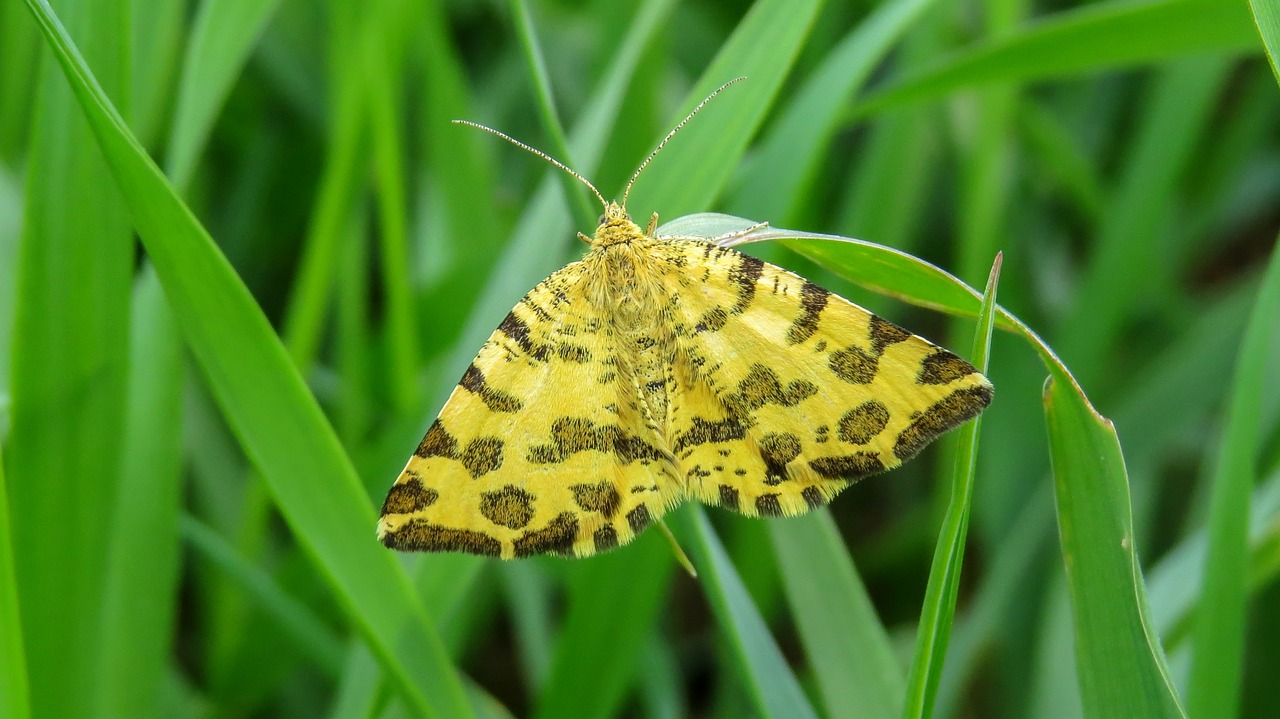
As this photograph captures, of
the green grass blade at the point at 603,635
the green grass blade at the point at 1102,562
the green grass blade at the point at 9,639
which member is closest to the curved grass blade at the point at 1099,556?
the green grass blade at the point at 1102,562

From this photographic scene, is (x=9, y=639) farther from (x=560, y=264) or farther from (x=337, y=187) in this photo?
(x=337, y=187)

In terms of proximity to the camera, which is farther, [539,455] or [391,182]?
[391,182]

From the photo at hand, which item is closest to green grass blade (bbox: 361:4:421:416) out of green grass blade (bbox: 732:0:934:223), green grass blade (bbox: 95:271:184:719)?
green grass blade (bbox: 95:271:184:719)

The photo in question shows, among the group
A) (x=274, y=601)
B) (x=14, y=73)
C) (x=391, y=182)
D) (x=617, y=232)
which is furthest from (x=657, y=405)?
(x=14, y=73)

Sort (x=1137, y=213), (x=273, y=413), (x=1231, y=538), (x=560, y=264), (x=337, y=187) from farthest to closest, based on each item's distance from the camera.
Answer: (x=1137, y=213)
(x=337, y=187)
(x=560, y=264)
(x=1231, y=538)
(x=273, y=413)

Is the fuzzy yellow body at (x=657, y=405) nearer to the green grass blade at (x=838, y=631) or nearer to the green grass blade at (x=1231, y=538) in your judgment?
the green grass blade at (x=838, y=631)

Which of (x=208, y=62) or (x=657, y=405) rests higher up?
(x=208, y=62)

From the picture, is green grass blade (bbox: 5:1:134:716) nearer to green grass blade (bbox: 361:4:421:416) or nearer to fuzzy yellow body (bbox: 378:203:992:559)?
fuzzy yellow body (bbox: 378:203:992:559)

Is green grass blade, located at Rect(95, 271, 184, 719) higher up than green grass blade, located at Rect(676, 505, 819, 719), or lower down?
lower down
